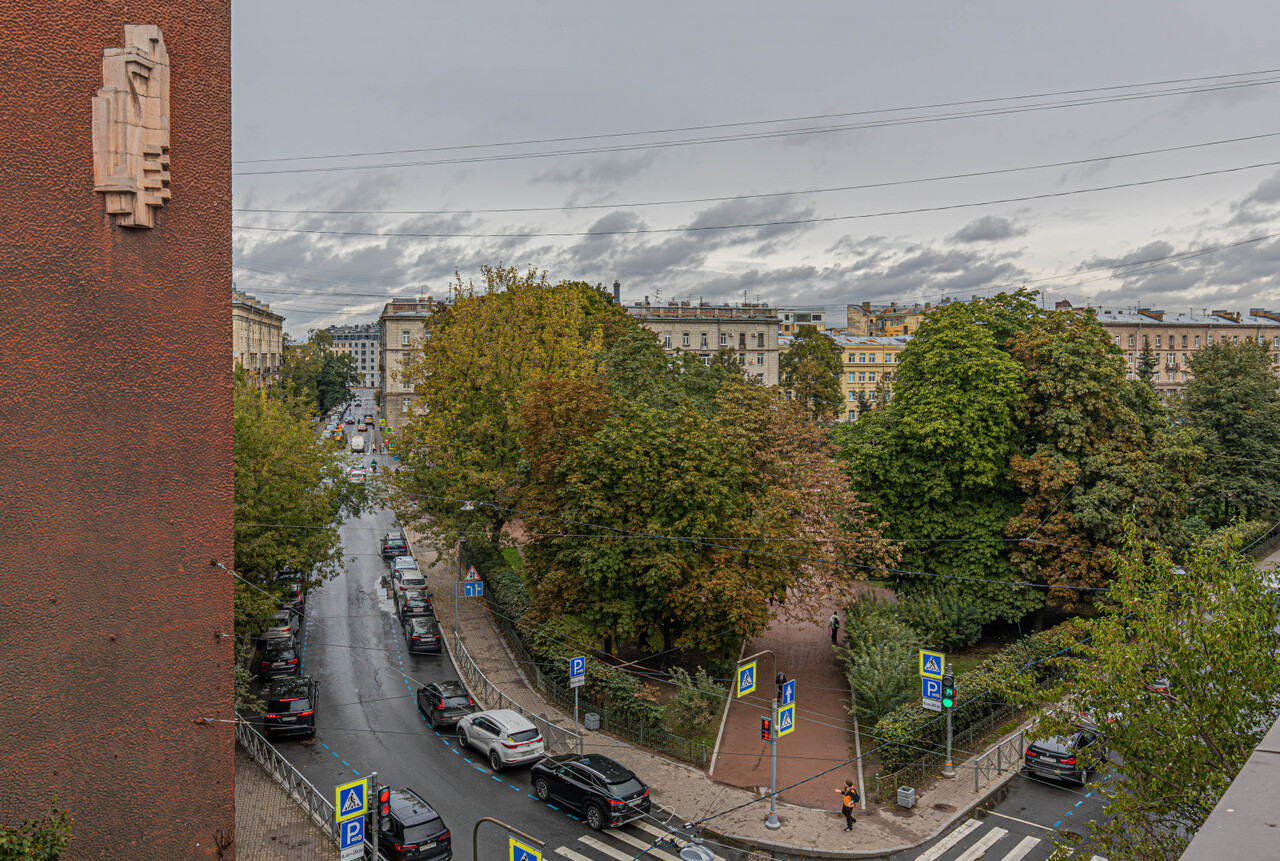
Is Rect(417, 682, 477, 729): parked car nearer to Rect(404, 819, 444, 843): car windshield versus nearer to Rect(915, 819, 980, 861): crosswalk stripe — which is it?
Rect(404, 819, 444, 843): car windshield

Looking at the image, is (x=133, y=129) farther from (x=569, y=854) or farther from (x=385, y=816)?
(x=569, y=854)

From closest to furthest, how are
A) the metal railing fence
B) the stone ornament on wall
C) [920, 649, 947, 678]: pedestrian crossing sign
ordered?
the stone ornament on wall, [920, 649, 947, 678]: pedestrian crossing sign, the metal railing fence

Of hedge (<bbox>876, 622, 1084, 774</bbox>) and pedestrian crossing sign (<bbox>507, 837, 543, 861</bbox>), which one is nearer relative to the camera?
pedestrian crossing sign (<bbox>507, 837, 543, 861</bbox>)

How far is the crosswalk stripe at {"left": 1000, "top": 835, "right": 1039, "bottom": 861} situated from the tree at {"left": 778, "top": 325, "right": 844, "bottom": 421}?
5631 centimetres

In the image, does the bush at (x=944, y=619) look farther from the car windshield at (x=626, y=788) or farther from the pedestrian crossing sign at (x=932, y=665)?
the car windshield at (x=626, y=788)

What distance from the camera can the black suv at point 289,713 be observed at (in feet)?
84.9

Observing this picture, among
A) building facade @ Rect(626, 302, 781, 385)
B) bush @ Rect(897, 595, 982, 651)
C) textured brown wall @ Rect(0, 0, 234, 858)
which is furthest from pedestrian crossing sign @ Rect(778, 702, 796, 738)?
building facade @ Rect(626, 302, 781, 385)

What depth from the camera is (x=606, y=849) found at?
65.5ft

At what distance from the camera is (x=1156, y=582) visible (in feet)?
47.1

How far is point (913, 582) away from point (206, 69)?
3100cm

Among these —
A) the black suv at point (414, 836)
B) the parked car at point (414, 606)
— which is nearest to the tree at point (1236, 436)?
the parked car at point (414, 606)

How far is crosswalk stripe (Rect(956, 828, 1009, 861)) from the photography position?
19781mm

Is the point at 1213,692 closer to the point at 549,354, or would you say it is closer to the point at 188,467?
the point at 188,467

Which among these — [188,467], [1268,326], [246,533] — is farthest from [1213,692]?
[1268,326]
